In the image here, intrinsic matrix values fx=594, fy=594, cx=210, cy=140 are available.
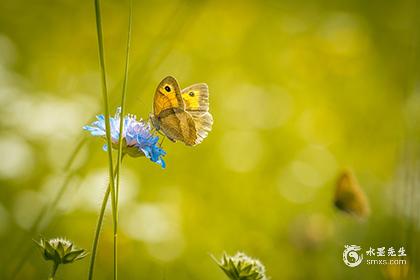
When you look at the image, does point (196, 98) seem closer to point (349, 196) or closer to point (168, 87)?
point (168, 87)

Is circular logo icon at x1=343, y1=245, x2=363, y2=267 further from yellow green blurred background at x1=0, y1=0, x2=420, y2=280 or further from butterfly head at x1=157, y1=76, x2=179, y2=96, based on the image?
butterfly head at x1=157, y1=76, x2=179, y2=96

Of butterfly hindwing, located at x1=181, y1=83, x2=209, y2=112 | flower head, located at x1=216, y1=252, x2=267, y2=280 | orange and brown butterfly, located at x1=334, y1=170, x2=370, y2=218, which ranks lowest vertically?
flower head, located at x1=216, y1=252, x2=267, y2=280

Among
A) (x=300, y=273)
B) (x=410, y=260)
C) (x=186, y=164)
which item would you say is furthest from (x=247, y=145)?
(x=410, y=260)

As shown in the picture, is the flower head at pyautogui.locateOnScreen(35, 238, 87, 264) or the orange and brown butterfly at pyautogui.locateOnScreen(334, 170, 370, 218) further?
the orange and brown butterfly at pyautogui.locateOnScreen(334, 170, 370, 218)

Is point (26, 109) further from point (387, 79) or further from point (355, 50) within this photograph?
point (387, 79)

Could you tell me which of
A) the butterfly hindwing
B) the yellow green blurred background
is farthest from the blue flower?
the yellow green blurred background

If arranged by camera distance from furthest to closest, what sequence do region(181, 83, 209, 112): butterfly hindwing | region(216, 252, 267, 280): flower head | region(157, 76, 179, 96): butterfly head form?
region(181, 83, 209, 112): butterfly hindwing → region(157, 76, 179, 96): butterfly head → region(216, 252, 267, 280): flower head
